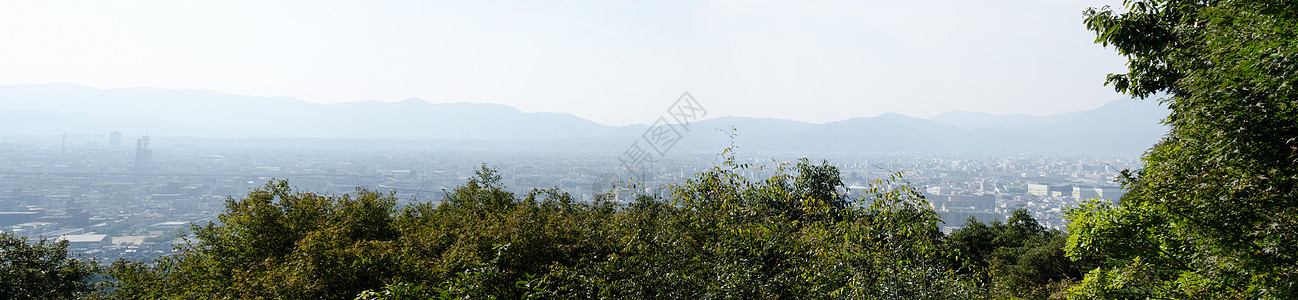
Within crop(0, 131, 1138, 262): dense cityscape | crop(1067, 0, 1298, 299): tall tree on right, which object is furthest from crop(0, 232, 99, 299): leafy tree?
crop(0, 131, 1138, 262): dense cityscape

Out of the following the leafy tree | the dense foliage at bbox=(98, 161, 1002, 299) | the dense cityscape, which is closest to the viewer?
the dense foliage at bbox=(98, 161, 1002, 299)

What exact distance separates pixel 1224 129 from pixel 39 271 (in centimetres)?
2590

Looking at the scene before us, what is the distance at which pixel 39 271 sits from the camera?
16.2 m

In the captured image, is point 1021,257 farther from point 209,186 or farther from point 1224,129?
point 209,186

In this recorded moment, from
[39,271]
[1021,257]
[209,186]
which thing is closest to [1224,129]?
[1021,257]

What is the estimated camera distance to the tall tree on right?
5.94 meters

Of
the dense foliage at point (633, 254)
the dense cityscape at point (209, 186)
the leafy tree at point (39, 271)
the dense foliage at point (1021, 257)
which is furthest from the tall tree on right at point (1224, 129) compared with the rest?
the dense cityscape at point (209, 186)

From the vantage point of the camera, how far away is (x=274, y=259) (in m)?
10.4

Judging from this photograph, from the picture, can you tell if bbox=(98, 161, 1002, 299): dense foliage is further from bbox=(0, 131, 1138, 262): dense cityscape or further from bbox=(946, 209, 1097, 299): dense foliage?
bbox=(0, 131, 1138, 262): dense cityscape

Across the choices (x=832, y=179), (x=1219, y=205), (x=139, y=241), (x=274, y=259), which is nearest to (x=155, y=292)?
(x=274, y=259)

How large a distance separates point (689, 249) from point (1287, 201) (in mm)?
6553

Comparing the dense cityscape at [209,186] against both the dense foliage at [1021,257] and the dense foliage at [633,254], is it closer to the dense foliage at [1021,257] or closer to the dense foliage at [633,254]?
the dense foliage at [1021,257]

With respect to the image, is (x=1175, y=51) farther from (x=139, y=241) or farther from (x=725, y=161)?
(x=139, y=241)

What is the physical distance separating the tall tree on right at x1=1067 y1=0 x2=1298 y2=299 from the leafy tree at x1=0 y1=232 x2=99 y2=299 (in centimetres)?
2340
